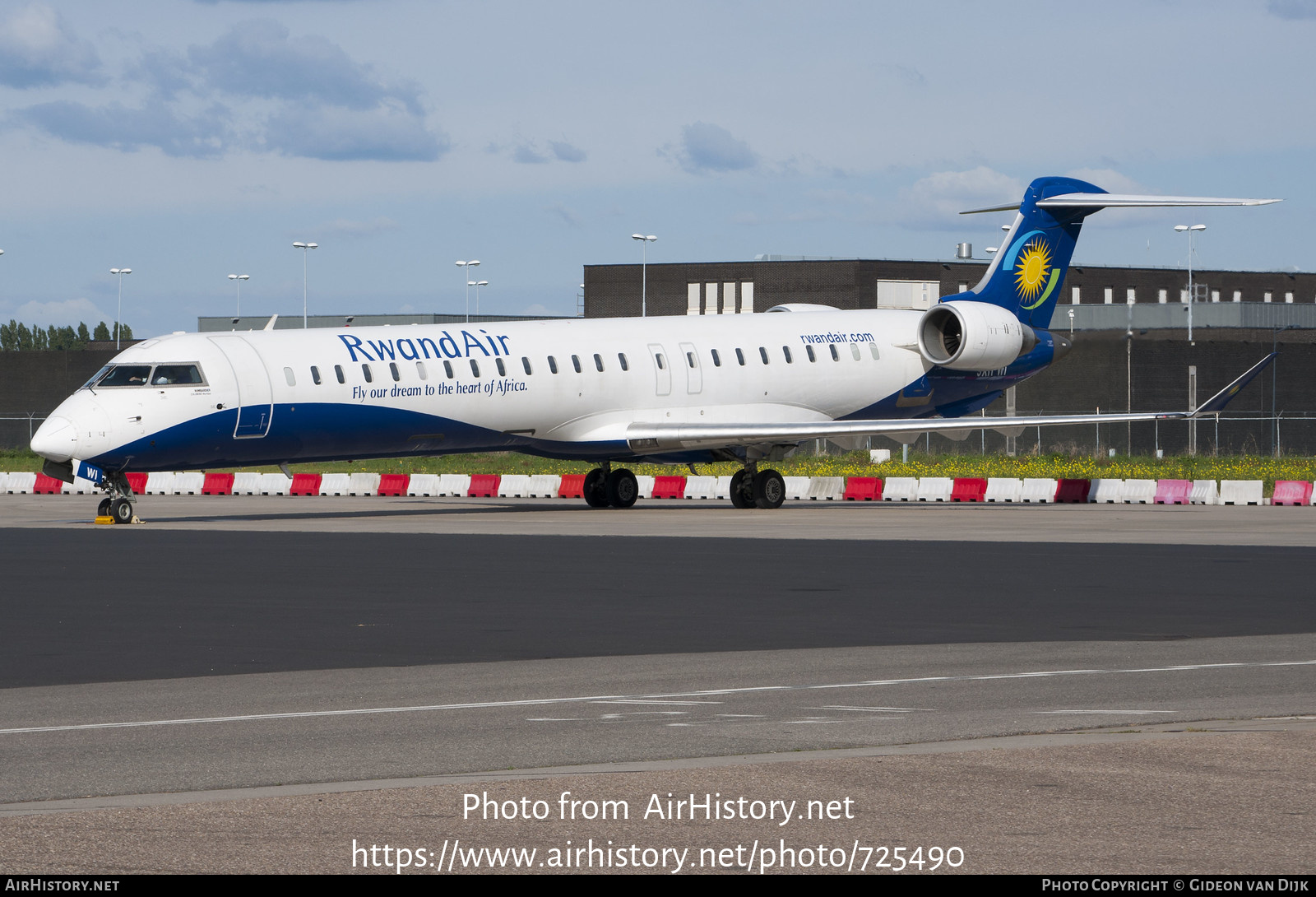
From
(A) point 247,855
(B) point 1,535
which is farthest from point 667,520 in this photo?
(A) point 247,855

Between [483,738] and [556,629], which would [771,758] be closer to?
[483,738]

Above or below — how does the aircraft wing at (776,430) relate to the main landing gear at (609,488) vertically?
above

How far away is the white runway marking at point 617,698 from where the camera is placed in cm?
1048

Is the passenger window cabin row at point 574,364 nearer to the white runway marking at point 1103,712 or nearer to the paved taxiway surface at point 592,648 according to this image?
the paved taxiway surface at point 592,648

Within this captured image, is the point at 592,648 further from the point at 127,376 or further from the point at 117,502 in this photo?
the point at 117,502

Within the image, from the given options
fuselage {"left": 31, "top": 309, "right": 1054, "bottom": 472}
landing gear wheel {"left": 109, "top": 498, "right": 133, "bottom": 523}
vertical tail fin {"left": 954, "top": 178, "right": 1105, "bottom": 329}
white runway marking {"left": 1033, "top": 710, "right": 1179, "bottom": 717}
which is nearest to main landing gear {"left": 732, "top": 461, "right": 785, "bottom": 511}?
fuselage {"left": 31, "top": 309, "right": 1054, "bottom": 472}

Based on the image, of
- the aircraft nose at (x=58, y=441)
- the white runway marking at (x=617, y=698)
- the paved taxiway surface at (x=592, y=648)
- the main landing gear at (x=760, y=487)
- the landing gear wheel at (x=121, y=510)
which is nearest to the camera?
the paved taxiway surface at (x=592, y=648)

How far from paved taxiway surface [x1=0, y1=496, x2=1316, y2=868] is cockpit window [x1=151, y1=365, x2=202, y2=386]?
12.0 feet

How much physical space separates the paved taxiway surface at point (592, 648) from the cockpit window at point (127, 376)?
12.6ft

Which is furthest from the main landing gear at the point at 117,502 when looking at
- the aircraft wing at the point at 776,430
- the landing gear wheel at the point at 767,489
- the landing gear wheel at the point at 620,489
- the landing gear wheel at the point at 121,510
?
the landing gear wheel at the point at 767,489

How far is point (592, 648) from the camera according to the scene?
559 inches

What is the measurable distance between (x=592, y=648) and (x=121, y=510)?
754 inches

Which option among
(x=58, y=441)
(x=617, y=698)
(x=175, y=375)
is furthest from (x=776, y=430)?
(x=617, y=698)

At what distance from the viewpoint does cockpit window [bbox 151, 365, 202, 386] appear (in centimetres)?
3038
